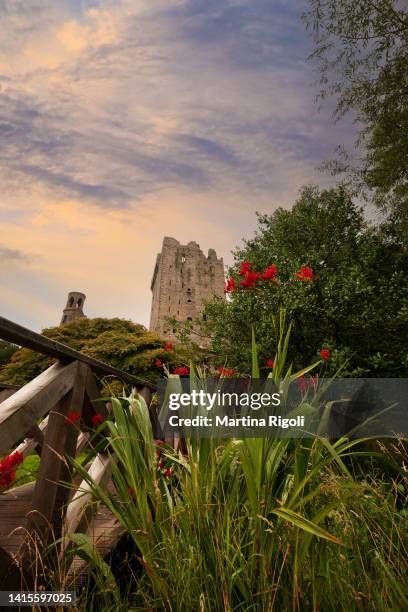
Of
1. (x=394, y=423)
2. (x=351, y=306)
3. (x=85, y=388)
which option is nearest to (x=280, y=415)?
(x=85, y=388)

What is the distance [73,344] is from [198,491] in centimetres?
2317

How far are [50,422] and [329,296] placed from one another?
9.97 meters

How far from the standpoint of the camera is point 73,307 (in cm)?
5216

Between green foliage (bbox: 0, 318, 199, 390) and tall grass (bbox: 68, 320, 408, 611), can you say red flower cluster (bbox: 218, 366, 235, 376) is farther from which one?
green foliage (bbox: 0, 318, 199, 390)

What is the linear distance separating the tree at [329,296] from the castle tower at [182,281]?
84.7 ft

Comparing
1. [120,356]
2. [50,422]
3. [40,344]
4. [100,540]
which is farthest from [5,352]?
[40,344]

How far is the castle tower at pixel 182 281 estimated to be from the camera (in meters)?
42.6

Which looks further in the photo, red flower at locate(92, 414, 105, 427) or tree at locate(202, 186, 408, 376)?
tree at locate(202, 186, 408, 376)

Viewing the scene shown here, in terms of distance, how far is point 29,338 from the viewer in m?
1.61

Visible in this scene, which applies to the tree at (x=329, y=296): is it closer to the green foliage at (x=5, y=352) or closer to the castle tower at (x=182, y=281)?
the castle tower at (x=182, y=281)

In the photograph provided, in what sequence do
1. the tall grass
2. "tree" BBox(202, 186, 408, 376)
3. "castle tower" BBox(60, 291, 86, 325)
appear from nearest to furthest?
the tall grass
"tree" BBox(202, 186, 408, 376)
"castle tower" BBox(60, 291, 86, 325)

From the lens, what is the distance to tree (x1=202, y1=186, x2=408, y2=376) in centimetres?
1072

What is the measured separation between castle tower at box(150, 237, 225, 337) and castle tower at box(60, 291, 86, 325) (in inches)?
464

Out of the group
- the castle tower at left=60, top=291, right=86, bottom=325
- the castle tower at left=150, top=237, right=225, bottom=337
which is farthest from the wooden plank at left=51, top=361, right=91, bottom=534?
the castle tower at left=60, top=291, right=86, bottom=325
